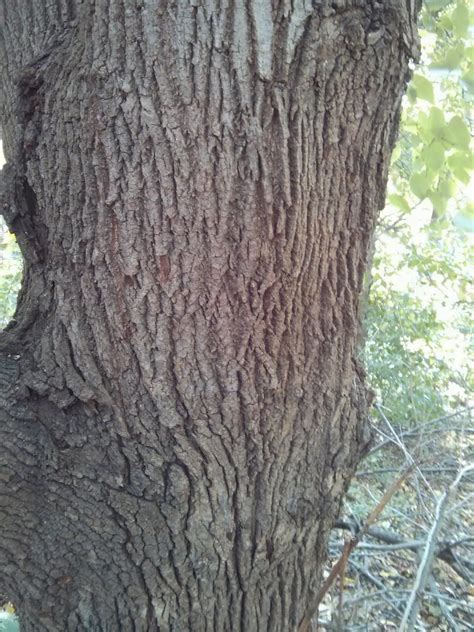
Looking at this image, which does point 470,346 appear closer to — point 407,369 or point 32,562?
point 407,369

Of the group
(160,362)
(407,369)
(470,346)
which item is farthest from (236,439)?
(470,346)

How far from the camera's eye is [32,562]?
4.14 ft

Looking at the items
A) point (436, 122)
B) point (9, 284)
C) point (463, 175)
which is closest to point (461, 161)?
point (463, 175)

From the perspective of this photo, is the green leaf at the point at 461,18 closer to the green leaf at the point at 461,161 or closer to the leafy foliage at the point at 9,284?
the green leaf at the point at 461,161

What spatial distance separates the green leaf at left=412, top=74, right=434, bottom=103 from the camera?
180cm

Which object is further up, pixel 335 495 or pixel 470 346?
pixel 335 495

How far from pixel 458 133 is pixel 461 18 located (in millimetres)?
414

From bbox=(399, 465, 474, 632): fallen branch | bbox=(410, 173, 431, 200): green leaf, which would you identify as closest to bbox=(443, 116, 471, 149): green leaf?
bbox=(410, 173, 431, 200): green leaf

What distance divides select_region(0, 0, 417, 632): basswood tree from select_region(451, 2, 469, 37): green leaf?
2.76ft

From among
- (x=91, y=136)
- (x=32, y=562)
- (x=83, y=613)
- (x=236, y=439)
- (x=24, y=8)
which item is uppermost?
(x=24, y=8)

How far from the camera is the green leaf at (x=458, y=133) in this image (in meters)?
1.71

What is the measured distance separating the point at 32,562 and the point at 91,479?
26 centimetres

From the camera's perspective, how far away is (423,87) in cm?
180

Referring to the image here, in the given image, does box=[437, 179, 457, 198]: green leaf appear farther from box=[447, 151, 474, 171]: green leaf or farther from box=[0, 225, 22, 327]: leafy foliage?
box=[0, 225, 22, 327]: leafy foliage
